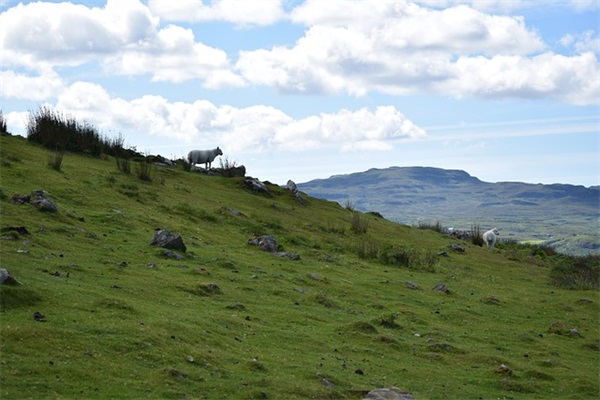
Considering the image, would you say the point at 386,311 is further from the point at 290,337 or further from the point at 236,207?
the point at 236,207

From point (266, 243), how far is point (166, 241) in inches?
229

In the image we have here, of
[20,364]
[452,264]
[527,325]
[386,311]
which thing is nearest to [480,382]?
[386,311]

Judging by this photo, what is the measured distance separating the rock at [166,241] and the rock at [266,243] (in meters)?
4.96

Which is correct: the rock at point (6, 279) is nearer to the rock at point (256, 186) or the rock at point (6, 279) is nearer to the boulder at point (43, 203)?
the boulder at point (43, 203)

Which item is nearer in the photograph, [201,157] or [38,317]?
[38,317]

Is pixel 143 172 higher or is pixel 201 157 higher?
pixel 201 157

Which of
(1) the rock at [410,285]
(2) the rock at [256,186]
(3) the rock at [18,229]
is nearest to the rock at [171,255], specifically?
(3) the rock at [18,229]

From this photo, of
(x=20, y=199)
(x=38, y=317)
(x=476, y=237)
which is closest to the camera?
(x=38, y=317)

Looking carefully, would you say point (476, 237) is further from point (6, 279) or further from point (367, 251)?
point (6, 279)

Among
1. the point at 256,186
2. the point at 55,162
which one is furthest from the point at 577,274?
the point at 55,162

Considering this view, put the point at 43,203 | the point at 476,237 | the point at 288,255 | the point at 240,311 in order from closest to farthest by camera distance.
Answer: the point at 240,311
the point at 43,203
the point at 288,255
the point at 476,237

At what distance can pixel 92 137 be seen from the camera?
44.4 meters

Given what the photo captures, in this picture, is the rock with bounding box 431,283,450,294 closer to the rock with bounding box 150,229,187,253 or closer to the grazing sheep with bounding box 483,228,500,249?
the rock with bounding box 150,229,187,253

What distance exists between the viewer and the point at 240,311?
65.9 feet
